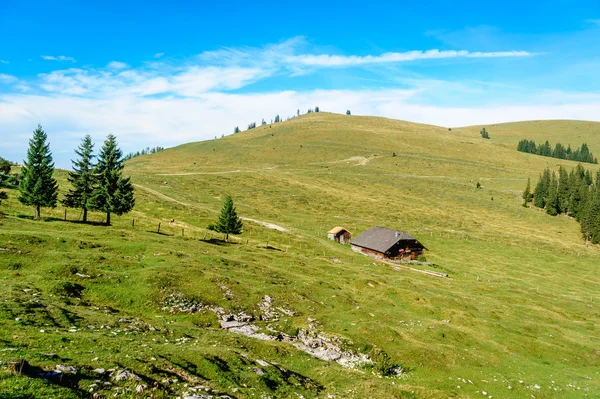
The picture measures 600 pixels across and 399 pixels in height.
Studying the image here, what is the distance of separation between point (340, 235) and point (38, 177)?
65334mm

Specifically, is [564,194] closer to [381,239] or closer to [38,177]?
[381,239]

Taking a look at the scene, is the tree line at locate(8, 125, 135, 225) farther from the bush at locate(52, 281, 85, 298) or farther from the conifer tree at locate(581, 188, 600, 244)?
the conifer tree at locate(581, 188, 600, 244)

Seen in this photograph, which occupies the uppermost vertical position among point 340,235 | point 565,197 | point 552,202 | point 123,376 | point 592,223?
point 565,197

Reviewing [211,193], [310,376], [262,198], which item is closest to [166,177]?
[211,193]

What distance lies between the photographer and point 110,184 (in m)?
58.5

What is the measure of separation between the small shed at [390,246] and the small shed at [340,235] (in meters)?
5.03

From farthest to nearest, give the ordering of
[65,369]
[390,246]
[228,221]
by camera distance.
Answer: [390,246], [228,221], [65,369]

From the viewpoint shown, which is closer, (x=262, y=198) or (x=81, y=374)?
(x=81, y=374)

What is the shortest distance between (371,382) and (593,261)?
107957 mm

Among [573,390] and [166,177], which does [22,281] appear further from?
[166,177]

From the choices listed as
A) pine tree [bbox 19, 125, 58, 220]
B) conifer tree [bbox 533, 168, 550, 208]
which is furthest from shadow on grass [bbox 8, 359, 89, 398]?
conifer tree [bbox 533, 168, 550, 208]

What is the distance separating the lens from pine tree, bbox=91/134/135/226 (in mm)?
57969

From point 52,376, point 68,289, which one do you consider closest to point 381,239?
point 68,289

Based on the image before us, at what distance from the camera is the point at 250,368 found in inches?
736
